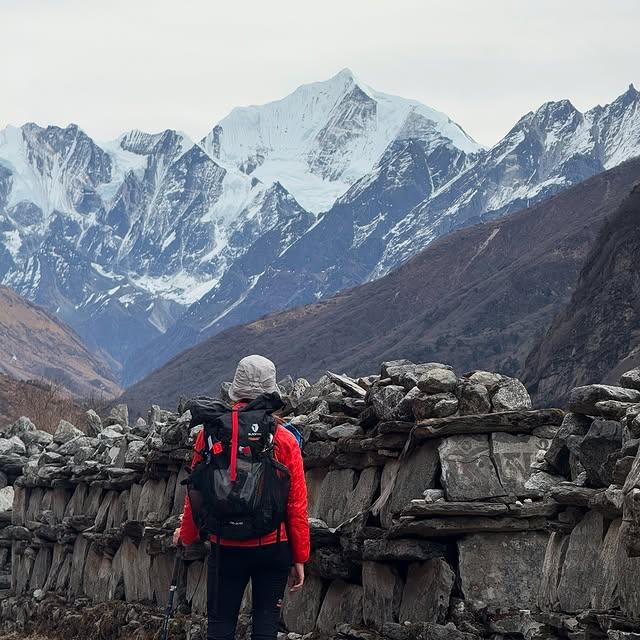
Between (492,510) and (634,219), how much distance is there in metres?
86.4

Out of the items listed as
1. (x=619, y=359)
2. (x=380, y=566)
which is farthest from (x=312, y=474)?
(x=619, y=359)

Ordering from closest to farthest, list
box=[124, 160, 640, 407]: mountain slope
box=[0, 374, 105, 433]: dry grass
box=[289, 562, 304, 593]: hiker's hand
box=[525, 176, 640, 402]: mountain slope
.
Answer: box=[289, 562, 304, 593]: hiker's hand → box=[0, 374, 105, 433]: dry grass → box=[525, 176, 640, 402]: mountain slope → box=[124, 160, 640, 407]: mountain slope

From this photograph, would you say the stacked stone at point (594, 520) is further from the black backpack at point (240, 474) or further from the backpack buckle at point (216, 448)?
the backpack buckle at point (216, 448)

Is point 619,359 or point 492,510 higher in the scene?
point 619,359

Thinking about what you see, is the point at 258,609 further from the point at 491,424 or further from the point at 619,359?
the point at 619,359

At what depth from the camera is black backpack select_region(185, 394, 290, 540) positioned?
26.8 ft

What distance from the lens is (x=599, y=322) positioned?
291 ft

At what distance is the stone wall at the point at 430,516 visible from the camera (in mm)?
7926

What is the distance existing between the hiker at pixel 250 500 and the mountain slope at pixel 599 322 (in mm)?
69897

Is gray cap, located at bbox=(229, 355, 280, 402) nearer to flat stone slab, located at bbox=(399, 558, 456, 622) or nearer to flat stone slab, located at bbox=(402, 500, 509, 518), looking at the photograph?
flat stone slab, located at bbox=(402, 500, 509, 518)

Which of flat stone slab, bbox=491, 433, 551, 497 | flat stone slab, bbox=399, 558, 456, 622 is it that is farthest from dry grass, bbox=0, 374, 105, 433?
flat stone slab, bbox=491, 433, 551, 497


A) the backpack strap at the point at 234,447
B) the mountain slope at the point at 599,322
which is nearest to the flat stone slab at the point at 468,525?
the backpack strap at the point at 234,447

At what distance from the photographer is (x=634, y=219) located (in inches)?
3691

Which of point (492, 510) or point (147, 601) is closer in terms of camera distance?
point (492, 510)
